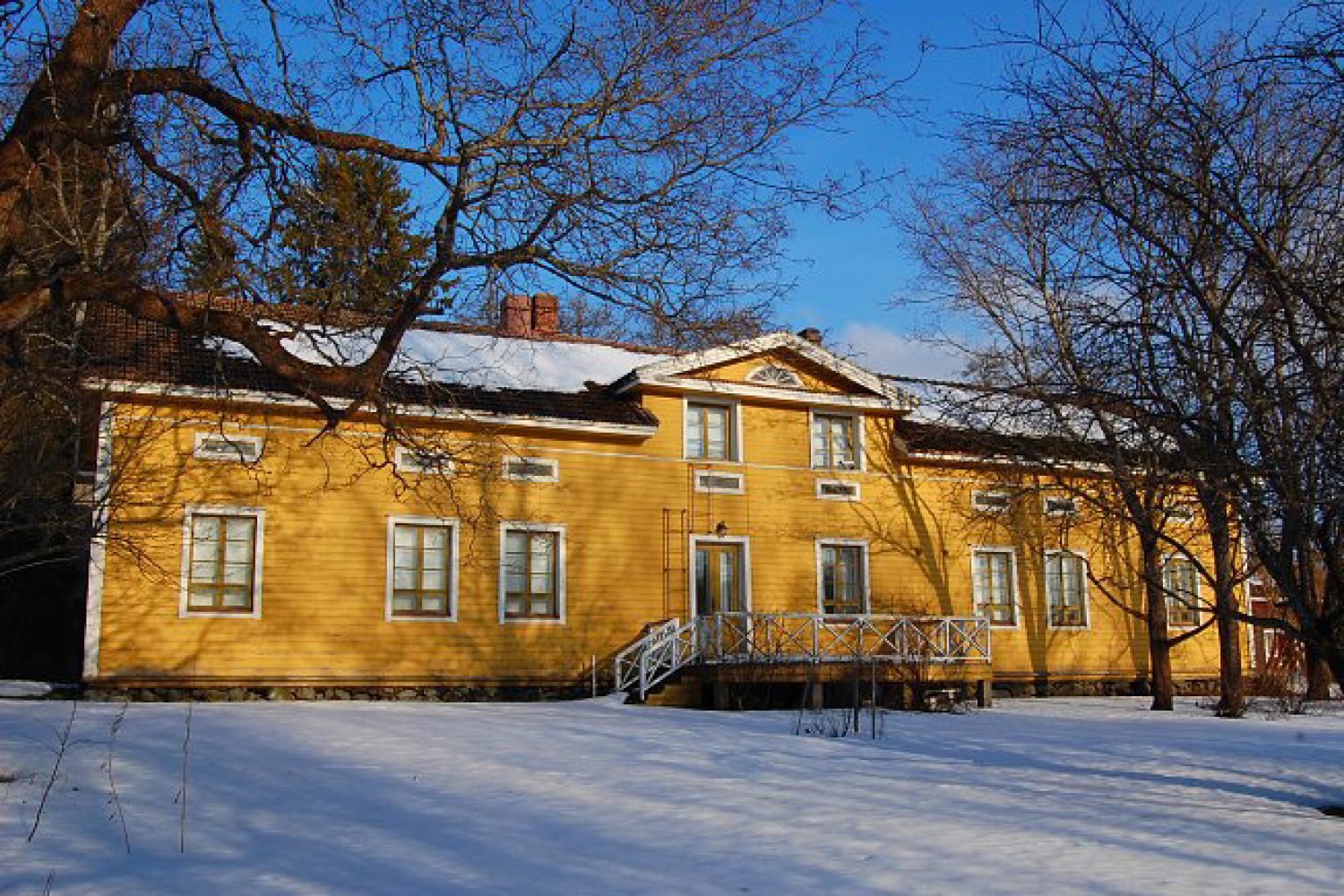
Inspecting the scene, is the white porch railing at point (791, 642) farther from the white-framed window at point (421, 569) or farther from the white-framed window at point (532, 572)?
the white-framed window at point (421, 569)

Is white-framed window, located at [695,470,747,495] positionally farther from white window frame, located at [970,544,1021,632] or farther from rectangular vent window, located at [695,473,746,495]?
white window frame, located at [970,544,1021,632]

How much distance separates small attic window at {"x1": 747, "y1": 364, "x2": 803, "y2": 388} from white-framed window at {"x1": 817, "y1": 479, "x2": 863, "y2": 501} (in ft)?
6.15

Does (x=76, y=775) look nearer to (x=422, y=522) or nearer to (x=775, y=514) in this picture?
(x=422, y=522)

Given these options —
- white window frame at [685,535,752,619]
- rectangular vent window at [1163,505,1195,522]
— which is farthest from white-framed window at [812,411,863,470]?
rectangular vent window at [1163,505,1195,522]

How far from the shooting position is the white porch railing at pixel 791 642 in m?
20.0

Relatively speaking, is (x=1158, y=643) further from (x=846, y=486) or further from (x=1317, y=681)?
(x=846, y=486)

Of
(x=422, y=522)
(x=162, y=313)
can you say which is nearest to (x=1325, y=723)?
(x=422, y=522)

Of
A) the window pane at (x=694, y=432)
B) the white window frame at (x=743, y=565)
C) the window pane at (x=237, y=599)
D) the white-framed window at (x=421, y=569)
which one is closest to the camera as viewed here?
the window pane at (x=237, y=599)

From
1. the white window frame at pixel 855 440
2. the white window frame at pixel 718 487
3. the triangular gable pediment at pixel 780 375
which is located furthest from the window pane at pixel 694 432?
the white window frame at pixel 855 440

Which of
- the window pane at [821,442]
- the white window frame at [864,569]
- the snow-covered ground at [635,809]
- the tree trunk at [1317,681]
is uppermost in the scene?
the window pane at [821,442]

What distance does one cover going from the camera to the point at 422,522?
1966 cm

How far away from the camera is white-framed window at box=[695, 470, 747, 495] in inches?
861

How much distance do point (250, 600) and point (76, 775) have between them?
8.61 metres

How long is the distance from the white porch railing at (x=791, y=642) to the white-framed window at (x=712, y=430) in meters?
2.93
